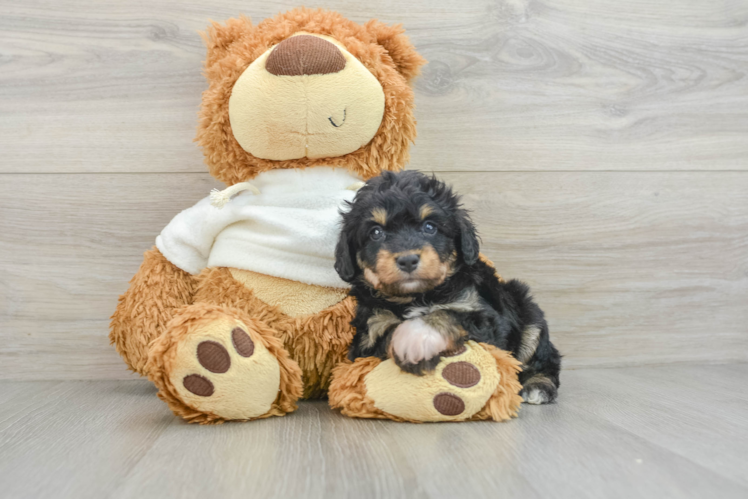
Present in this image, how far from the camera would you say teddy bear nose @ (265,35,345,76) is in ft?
5.06

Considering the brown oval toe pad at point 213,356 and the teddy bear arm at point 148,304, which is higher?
the brown oval toe pad at point 213,356

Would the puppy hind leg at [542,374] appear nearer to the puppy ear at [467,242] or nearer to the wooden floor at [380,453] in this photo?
the wooden floor at [380,453]

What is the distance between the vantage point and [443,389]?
1.38m

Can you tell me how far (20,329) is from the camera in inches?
80.2

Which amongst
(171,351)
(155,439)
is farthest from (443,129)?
(155,439)

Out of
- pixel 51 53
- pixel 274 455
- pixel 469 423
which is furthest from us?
pixel 51 53

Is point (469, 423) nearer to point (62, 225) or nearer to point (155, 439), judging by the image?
point (155, 439)

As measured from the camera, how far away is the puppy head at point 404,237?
1353 mm

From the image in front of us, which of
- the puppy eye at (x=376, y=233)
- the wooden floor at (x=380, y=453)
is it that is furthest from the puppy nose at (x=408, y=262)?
the wooden floor at (x=380, y=453)

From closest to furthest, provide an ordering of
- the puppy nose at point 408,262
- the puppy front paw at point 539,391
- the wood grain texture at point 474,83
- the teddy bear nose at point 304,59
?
the puppy nose at point 408,262 → the teddy bear nose at point 304,59 → the puppy front paw at point 539,391 → the wood grain texture at point 474,83

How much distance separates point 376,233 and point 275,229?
352 mm

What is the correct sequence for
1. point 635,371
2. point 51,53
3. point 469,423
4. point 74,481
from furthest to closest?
point 635,371
point 51,53
point 469,423
point 74,481

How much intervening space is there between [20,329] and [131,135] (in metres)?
0.75

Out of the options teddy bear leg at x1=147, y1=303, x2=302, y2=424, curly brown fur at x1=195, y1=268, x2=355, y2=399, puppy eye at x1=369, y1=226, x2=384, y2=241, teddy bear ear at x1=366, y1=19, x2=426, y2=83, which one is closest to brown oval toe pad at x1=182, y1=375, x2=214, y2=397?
teddy bear leg at x1=147, y1=303, x2=302, y2=424
